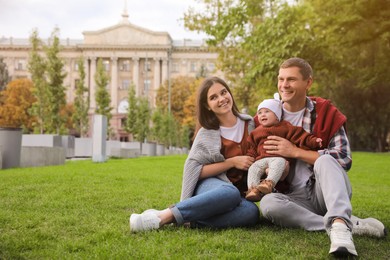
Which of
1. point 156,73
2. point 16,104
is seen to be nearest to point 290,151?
point 16,104

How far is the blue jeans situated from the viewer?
4.65 metres

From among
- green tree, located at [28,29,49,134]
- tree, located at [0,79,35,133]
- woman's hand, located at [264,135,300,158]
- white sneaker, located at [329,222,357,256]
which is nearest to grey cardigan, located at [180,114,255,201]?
woman's hand, located at [264,135,300,158]

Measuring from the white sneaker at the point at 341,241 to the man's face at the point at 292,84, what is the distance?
1.31 metres

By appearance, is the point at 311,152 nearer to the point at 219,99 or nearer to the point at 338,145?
the point at 338,145

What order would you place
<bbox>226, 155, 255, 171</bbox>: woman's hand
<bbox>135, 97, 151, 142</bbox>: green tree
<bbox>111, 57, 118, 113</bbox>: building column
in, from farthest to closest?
<bbox>111, 57, 118, 113</bbox>: building column < <bbox>135, 97, 151, 142</bbox>: green tree < <bbox>226, 155, 255, 171</bbox>: woman's hand

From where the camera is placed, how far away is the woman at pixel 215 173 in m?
4.67

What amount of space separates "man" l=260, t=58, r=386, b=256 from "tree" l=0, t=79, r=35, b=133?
224 ft

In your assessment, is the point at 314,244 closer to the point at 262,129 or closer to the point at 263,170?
the point at 263,170

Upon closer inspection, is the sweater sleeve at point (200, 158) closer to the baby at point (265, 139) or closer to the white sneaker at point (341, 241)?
the baby at point (265, 139)

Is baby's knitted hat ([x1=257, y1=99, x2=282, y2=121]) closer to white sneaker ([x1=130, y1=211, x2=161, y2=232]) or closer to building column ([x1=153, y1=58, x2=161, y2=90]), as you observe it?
white sneaker ([x1=130, y1=211, x2=161, y2=232])

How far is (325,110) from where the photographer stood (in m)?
4.66

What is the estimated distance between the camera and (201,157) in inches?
197

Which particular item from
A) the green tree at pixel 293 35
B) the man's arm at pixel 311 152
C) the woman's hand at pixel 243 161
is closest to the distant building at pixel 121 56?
the green tree at pixel 293 35

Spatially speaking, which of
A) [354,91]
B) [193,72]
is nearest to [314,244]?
[354,91]
